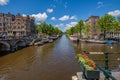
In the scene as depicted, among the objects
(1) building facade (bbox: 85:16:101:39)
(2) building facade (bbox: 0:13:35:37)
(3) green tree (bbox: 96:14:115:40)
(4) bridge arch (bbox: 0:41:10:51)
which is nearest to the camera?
(4) bridge arch (bbox: 0:41:10:51)

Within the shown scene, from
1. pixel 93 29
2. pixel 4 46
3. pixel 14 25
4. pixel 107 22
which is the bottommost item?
pixel 4 46

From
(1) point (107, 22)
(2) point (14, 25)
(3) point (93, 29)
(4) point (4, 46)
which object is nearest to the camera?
(4) point (4, 46)

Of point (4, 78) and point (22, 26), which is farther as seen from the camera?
point (22, 26)

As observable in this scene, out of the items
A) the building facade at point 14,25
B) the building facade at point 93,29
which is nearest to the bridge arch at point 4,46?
the building facade at point 14,25

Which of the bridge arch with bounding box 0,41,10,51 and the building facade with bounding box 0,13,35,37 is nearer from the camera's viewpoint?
the bridge arch with bounding box 0,41,10,51

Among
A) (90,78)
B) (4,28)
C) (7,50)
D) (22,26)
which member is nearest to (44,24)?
(22,26)

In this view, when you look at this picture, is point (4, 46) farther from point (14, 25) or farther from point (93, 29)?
point (93, 29)

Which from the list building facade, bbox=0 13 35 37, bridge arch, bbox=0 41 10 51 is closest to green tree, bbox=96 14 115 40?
bridge arch, bbox=0 41 10 51

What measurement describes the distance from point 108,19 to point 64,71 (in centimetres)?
5836

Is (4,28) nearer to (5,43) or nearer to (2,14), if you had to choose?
(2,14)

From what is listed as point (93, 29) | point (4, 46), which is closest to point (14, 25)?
point (4, 46)

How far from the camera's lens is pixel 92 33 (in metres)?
131

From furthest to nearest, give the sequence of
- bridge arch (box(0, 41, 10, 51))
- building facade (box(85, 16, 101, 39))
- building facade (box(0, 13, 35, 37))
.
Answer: building facade (box(85, 16, 101, 39)), building facade (box(0, 13, 35, 37)), bridge arch (box(0, 41, 10, 51))

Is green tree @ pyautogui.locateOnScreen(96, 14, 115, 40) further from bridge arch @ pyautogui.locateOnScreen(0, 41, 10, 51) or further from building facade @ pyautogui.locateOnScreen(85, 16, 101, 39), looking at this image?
building facade @ pyautogui.locateOnScreen(85, 16, 101, 39)
